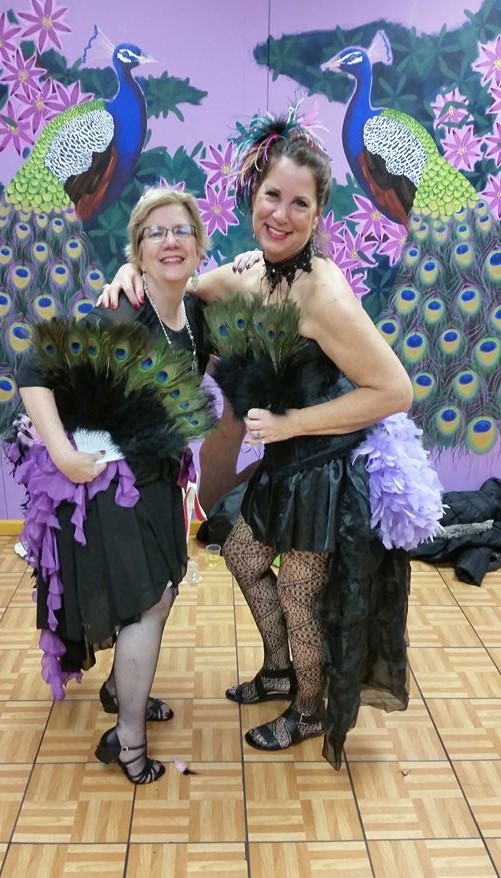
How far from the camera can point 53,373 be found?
1.83m

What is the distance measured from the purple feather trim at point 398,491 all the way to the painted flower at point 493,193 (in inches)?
82.0

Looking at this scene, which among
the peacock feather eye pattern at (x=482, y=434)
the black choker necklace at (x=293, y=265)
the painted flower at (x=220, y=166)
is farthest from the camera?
the peacock feather eye pattern at (x=482, y=434)

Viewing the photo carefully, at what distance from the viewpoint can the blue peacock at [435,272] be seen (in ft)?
11.2

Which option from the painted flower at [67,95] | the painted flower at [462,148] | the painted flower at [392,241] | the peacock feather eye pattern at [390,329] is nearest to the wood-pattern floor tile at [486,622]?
the peacock feather eye pattern at [390,329]

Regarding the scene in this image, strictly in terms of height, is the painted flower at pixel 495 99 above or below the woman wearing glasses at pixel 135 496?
above

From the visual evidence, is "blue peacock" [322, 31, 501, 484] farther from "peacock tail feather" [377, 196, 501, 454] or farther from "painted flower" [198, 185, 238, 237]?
"painted flower" [198, 185, 238, 237]

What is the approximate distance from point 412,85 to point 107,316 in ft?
7.51

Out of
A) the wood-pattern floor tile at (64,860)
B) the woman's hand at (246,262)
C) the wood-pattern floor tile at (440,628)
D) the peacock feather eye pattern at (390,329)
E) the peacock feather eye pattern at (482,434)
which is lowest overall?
the wood-pattern floor tile at (440,628)

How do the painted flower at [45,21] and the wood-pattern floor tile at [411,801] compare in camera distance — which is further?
the painted flower at [45,21]

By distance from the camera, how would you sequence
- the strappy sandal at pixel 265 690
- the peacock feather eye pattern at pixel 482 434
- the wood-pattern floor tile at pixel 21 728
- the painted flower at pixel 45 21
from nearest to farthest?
the wood-pattern floor tile at pixel 21 728 < the strappy sandal at pixel 265 690 < the painted flower at pixel 45 21 < the peacock feather eye pattern at pixel 482 434

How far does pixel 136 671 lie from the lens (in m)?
1.98

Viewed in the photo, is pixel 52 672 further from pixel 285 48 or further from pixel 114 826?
pixel 285 48

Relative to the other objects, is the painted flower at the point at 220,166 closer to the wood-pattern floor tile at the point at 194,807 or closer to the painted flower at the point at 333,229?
the painted flower at the point at 333,229

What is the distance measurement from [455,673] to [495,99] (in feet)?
8.65
